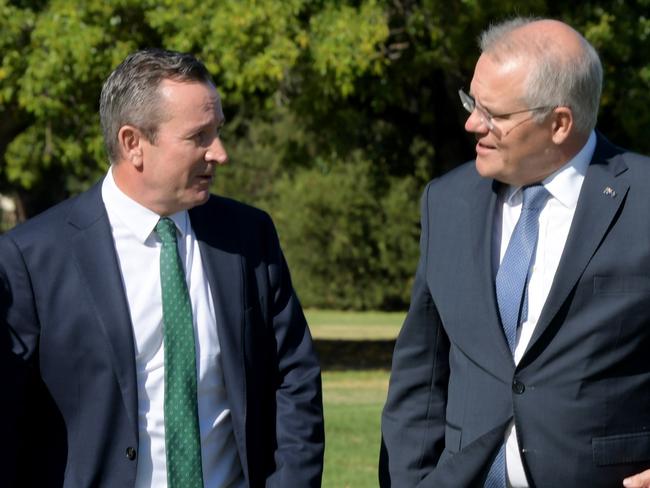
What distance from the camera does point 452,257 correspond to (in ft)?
14.7

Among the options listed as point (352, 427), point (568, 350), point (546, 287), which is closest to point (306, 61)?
point (352, 427)

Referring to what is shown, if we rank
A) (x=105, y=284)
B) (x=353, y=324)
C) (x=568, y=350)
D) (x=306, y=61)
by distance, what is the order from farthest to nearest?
(x=353, y=324), (x=306, y=61), (x=105, y=284), (x=568, y=350)

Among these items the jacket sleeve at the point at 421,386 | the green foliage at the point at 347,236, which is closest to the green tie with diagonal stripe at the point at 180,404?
the jacket sleeve at the point at 421,386

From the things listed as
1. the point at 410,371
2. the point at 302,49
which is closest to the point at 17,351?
the point at 410,371

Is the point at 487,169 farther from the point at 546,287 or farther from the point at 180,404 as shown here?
the point at 180,404

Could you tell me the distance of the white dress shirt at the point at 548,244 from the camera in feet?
13.9

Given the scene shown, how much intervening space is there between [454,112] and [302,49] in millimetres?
5165

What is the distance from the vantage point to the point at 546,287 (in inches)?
166

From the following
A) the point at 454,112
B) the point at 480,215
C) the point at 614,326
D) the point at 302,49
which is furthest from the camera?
the point at 454,112

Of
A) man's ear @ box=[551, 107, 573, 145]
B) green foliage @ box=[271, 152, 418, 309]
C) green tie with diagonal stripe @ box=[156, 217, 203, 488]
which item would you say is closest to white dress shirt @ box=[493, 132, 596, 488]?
man's ear @ box=[551, 107, 573, 145]

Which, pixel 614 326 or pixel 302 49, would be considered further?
pixel 302 49

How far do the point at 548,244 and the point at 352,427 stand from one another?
9609 millimetres

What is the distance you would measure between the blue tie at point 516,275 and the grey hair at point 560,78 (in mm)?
268

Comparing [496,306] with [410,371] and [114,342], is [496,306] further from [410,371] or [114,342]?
[114,342]
